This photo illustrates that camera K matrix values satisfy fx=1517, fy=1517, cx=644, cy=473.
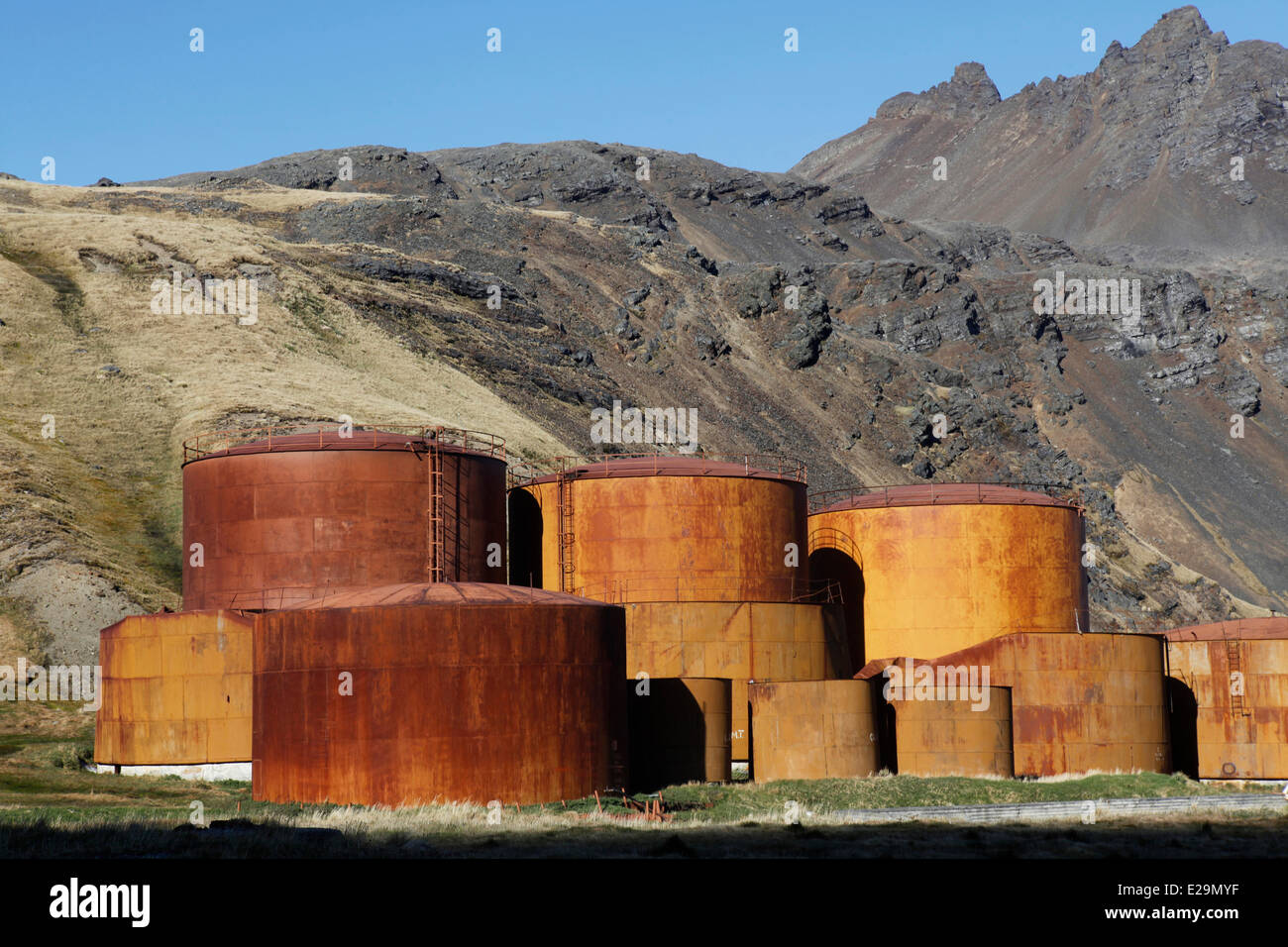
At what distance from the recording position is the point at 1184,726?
4981 centimetres

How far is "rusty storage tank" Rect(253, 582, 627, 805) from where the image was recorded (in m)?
36.8

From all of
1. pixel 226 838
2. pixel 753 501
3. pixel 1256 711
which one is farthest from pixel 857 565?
pixel 226 838

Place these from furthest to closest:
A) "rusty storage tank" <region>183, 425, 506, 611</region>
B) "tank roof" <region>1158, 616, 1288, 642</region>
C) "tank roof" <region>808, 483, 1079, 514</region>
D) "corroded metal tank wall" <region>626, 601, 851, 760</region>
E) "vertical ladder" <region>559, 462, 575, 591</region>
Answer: "tank roof" <region>808, 483, 1079, 514</region> → "tank roof" <region>1158, 616, 1288, 642</region> → "vertical ladder" <region>559, 462, 575, 591</region> → "corroded metal tank wall" <region>626, 601, 851, 760</region> → "rusty storage tank" <region>183, 425, 506, 611</region>

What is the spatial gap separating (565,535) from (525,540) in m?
2.93

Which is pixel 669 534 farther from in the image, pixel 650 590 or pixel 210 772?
pixel 210 772

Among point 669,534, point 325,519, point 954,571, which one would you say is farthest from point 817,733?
point 325,519

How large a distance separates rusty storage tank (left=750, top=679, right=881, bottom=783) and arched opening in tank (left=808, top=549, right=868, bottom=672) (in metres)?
8.32

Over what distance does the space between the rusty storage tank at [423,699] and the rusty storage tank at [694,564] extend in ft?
25.5

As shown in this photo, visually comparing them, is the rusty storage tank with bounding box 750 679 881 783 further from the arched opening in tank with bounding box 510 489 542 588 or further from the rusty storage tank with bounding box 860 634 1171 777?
the arched opening in tank with bounding box 510 489 542 588

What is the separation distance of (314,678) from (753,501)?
1782 cm

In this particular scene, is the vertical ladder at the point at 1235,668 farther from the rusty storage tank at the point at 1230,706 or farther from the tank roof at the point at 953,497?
the tank roof at the point at 953,497

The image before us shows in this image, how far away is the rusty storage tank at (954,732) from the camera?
144ft

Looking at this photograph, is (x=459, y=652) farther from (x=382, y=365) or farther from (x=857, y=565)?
(x=382, y=365)

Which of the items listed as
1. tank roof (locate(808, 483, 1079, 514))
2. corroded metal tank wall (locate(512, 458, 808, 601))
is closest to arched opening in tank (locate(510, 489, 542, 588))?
corroded metal tank wall (locate(512, 458, 808, 601))
